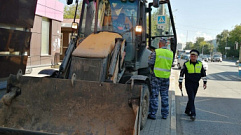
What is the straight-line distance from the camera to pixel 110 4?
20.2ft

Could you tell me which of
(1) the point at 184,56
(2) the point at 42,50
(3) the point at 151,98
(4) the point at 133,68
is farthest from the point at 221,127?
(1) the point at 184,56

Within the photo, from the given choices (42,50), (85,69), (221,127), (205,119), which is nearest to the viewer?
(85,69)

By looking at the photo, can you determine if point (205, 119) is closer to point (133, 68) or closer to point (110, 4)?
point (133, 68)

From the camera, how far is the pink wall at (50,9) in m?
16.3

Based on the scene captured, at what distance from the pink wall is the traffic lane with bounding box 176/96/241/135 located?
11.1 m

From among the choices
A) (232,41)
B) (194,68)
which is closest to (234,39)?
(232,41)

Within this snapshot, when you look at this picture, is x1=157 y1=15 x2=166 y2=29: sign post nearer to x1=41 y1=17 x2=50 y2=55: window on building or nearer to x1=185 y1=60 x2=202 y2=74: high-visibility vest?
x1=185 y1=60 x2=202 y2=74: high-visibility vest

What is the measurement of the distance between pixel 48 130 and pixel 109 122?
0.96 metres

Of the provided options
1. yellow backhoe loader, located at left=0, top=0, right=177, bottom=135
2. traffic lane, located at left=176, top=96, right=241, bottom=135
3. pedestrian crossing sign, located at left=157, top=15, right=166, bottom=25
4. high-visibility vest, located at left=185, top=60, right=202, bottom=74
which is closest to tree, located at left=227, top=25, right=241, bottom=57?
traffic lane, located at left=176, top=96, right=241, bottom=135

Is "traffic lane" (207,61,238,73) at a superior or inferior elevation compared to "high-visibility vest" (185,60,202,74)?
inferior

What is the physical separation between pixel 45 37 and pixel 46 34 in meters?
0.26

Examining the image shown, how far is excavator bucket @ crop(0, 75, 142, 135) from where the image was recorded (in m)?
4.00

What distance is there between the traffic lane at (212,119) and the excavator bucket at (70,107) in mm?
2150

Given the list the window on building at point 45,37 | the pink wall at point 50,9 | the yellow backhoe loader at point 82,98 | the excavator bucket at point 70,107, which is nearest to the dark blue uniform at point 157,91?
the yellow backhoe loader at point 82,98
